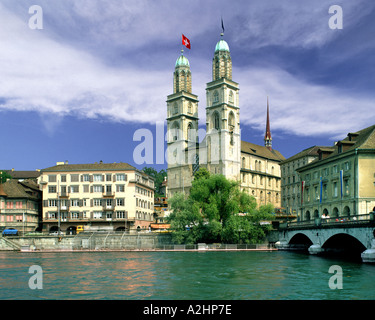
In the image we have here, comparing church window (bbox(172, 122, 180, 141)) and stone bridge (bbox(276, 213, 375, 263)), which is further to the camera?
church window (bbox(172, 122, 180, 141))

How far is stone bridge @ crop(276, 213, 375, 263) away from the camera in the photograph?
4300cm

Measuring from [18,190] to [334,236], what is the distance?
224ft

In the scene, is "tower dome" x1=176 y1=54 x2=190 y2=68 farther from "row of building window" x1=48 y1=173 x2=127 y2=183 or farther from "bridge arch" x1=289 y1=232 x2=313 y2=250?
"bridge arch" x1=289 y1=232 x2=313 y2=250

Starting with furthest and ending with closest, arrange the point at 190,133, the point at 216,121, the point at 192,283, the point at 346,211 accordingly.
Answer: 1. the point at 190,133
2. the point at 216,121
3. the point at 346,211
4. the point at 192,283

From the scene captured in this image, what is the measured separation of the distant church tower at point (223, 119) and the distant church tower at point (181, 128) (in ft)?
24.6

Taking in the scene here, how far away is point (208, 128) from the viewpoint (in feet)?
401

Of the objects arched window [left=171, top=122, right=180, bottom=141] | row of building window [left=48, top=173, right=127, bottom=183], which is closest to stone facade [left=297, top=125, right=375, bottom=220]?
row of building window [left=48, top=173, right=127, bottom=183]

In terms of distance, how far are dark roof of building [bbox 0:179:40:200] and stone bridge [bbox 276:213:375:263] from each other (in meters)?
55.1

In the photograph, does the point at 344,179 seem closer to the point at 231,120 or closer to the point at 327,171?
the point at 327,171

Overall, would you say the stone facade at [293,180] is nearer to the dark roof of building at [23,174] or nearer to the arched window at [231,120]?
the arched window at [231,120]

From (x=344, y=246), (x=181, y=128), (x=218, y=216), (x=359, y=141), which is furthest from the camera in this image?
(x=181, y=128)

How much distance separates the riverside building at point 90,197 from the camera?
94.6 metres

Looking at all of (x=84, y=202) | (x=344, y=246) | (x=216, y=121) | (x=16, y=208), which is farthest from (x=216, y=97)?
(x=344, y=246)
